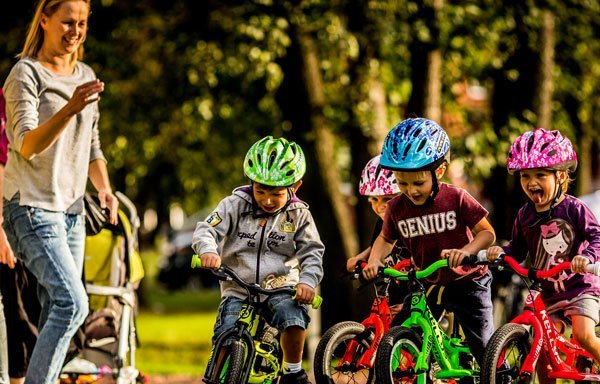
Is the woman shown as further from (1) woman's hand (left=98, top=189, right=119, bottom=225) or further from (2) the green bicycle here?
(2) the green bicycle

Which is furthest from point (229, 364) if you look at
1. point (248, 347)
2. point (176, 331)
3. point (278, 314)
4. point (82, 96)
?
point (176, 331)

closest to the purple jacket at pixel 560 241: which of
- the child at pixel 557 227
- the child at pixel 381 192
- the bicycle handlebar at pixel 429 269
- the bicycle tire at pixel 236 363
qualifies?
the child at pixel 557 227

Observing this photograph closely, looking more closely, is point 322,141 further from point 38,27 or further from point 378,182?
point 38,27

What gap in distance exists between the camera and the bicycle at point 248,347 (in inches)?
219

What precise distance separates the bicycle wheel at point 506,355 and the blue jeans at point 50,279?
2139 millimetres

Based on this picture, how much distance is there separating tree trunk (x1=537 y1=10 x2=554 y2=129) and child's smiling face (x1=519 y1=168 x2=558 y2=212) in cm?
649

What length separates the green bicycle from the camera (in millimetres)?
5531

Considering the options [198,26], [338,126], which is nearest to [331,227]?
[338,126]

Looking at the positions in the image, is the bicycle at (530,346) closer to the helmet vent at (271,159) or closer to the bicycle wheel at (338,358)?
the bicycle wheel at (338,358)

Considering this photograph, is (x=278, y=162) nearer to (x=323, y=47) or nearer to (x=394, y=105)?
(x=323, y=47)

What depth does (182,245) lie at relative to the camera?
146ft

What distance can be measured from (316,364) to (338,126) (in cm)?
840

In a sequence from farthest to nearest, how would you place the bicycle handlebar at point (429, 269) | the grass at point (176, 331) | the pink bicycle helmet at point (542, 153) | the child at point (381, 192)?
the grass at point (176, 331)
the child at point (381, 192)
the pink bicycle helmet at point (542, 153)
the bicycle handlebar at point (429, 269)

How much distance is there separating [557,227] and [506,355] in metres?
0.82
